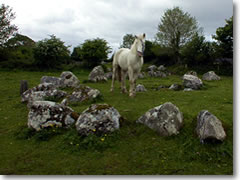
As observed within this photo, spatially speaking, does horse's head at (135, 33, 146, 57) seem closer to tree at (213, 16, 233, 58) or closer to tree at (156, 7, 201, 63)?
tree at (213, 16, 233, 58)

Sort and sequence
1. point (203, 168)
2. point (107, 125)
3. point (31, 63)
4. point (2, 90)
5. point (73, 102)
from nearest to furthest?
point (203, 168) < point (107, 125) < point (73, 102) < point (2, 90) < point (31, 63)

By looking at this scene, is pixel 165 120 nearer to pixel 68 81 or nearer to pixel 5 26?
pixel 68 81

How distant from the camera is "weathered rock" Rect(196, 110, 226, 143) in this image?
4.44 metres

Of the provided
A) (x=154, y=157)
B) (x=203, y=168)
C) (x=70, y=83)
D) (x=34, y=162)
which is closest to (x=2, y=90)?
(x=70, y=83)

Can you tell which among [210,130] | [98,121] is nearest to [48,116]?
[98,121]

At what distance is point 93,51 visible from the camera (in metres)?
26.5

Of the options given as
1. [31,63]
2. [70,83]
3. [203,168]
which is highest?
[31,63]

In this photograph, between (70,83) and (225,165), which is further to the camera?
(70,83)

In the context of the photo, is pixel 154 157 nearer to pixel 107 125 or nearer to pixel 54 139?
pixel 107 125

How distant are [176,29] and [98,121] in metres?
31.9

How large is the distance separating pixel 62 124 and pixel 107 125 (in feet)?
4.62

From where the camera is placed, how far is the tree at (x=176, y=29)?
32625mm

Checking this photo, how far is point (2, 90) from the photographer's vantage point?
12500 mm

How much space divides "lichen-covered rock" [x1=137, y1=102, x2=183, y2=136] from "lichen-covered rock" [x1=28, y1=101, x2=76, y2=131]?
222 centimetres
